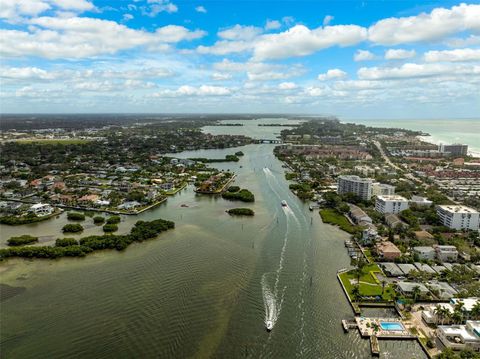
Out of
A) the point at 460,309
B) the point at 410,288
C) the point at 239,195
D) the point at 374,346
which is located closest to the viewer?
the point at 374,346

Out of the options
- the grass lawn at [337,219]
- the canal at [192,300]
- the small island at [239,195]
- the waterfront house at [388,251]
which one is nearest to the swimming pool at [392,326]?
the canal at [192,300]

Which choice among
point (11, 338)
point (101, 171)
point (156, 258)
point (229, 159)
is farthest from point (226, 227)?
point (229, 159)

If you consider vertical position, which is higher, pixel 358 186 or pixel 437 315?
pixel 358 186

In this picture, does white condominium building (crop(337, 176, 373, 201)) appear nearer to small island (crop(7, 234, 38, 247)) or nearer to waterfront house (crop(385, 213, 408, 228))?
waterfront house (crop(385, 213, 408, 228))

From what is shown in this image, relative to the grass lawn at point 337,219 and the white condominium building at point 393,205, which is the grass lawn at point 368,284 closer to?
the grass lawn at point 337,219

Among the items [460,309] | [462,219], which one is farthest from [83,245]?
[462,219]

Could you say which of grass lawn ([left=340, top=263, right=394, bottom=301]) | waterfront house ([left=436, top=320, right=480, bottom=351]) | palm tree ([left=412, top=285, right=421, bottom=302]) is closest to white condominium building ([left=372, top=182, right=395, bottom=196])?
grass lawn ([left=340, top=263, right=394, bottom=301])

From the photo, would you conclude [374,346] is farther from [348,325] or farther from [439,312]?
A: [439,312]

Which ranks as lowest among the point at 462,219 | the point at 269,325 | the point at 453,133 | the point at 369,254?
the point at 269,325
